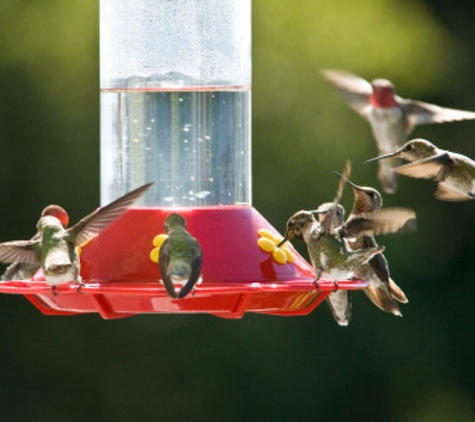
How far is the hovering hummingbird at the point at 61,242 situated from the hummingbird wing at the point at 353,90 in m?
2.35

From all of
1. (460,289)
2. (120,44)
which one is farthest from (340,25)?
(120,44)

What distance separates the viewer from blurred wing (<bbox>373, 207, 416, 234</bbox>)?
20.5ft

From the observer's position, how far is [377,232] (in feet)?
21.2

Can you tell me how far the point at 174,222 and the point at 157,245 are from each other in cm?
17

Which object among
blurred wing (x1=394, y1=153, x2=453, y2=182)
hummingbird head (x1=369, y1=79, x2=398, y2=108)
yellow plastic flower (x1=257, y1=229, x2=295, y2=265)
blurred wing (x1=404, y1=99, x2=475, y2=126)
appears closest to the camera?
yellow plastic flower (x1=257, y1=229, x2=295, y2=265)

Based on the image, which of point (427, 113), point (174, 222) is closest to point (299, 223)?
point (174, 222)

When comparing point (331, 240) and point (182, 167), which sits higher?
point (182, 167)

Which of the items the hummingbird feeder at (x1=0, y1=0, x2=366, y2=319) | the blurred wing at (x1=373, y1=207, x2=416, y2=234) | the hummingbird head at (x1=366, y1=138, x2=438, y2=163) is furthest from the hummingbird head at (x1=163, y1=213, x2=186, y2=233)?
the hummingbird head at (x1=366, y1=138, x2=438, y2=163)

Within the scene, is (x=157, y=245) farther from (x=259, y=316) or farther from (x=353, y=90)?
(x=259, y=316)

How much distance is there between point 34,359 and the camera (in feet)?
42.8

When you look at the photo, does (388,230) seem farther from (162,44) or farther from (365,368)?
(365,368)

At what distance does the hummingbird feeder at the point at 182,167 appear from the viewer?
5.93 m

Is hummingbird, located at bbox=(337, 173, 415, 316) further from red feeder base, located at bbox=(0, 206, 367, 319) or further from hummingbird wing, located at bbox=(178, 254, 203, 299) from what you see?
hummingbird wing, located at bbox=(178, 254, 203, 299)

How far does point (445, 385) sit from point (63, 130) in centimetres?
413
